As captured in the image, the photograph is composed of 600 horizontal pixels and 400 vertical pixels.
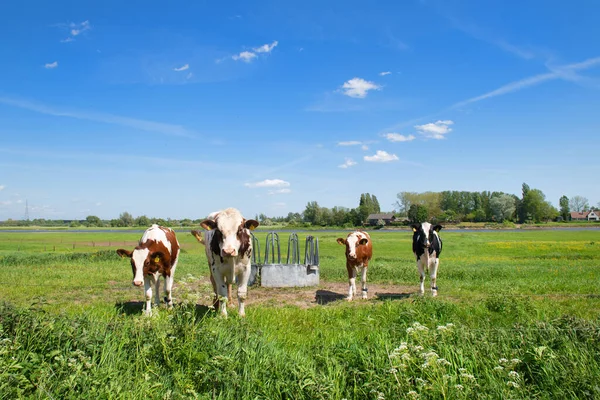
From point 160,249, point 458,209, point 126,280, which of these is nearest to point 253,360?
point 160,249

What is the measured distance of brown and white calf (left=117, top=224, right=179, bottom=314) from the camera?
1033 cm

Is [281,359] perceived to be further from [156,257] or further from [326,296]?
[326,296]

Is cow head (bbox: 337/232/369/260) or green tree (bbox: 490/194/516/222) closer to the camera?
cow head (bbox: 337/232/369/260)

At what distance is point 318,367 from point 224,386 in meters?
1.38

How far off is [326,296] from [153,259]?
6.32 m

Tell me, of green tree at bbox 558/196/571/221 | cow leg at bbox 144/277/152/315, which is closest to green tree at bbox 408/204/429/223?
green tree at bbox 558/196/571/221

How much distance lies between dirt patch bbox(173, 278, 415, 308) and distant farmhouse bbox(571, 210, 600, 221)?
539ft

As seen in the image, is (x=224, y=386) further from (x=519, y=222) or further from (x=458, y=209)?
(x=458, y=209)

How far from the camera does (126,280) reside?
717 inches

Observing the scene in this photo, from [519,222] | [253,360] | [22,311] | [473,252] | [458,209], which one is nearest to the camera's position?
[253,360]

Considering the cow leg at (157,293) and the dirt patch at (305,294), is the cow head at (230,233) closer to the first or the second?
the cow leg at (157,293)

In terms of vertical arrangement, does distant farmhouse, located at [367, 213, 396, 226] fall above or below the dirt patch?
above

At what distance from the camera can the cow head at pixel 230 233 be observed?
9430 millimetres

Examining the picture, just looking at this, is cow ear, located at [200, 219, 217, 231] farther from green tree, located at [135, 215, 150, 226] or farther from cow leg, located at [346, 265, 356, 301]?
green tree, located at [135, 215, 150, 226]
